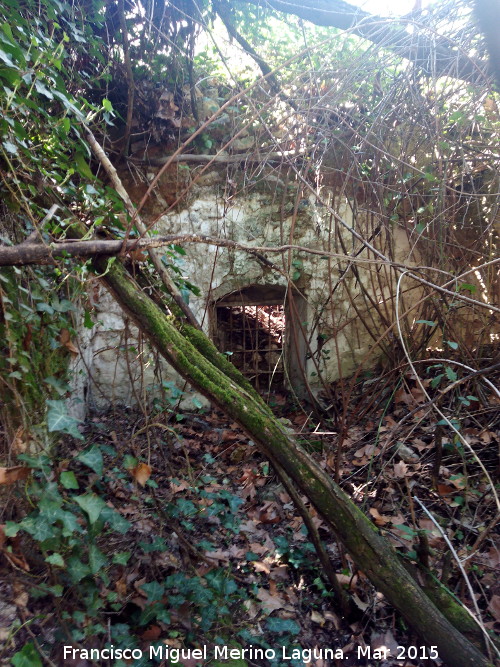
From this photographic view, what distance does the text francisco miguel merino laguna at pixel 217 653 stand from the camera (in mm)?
1577

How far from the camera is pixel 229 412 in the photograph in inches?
71.1

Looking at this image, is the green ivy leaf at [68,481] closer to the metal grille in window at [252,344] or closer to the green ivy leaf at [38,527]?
the green ivy leaf at [38,527]

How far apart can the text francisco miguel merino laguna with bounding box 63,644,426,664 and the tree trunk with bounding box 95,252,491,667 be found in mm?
108

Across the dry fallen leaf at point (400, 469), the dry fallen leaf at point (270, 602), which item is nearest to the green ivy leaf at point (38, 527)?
the dry fallen leaf at point (270, 602)

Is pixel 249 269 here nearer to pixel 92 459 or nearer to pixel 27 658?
pixel 92 459

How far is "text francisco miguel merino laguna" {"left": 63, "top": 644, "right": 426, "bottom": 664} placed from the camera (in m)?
1.58

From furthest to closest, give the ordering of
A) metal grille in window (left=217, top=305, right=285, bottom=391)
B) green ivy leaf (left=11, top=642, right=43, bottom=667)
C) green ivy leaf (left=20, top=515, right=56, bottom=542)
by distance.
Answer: metal grille in window (left=217, top=305, right=285, bottom=391) → green ivy leaf (left=20, top=515, right=56, bottom=542) → green ivy leaf (left=11, top=642, right=43, bottom=667)

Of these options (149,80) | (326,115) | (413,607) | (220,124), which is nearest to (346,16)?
(326,115)

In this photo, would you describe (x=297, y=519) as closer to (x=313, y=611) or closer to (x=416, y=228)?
(x=313, y=611)

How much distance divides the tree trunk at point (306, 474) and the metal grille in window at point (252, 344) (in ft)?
9.87

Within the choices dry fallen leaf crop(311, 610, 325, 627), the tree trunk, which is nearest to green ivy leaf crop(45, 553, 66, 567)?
the tree trunk

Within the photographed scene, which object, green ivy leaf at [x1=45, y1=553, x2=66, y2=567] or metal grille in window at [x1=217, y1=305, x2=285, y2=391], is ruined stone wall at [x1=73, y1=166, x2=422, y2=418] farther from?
green ivy leaf at [x1=45, y1=553, x2=66, y2=567]

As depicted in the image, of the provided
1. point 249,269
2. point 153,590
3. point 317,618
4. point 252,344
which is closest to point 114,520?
point 153,590

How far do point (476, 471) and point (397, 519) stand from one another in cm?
71
